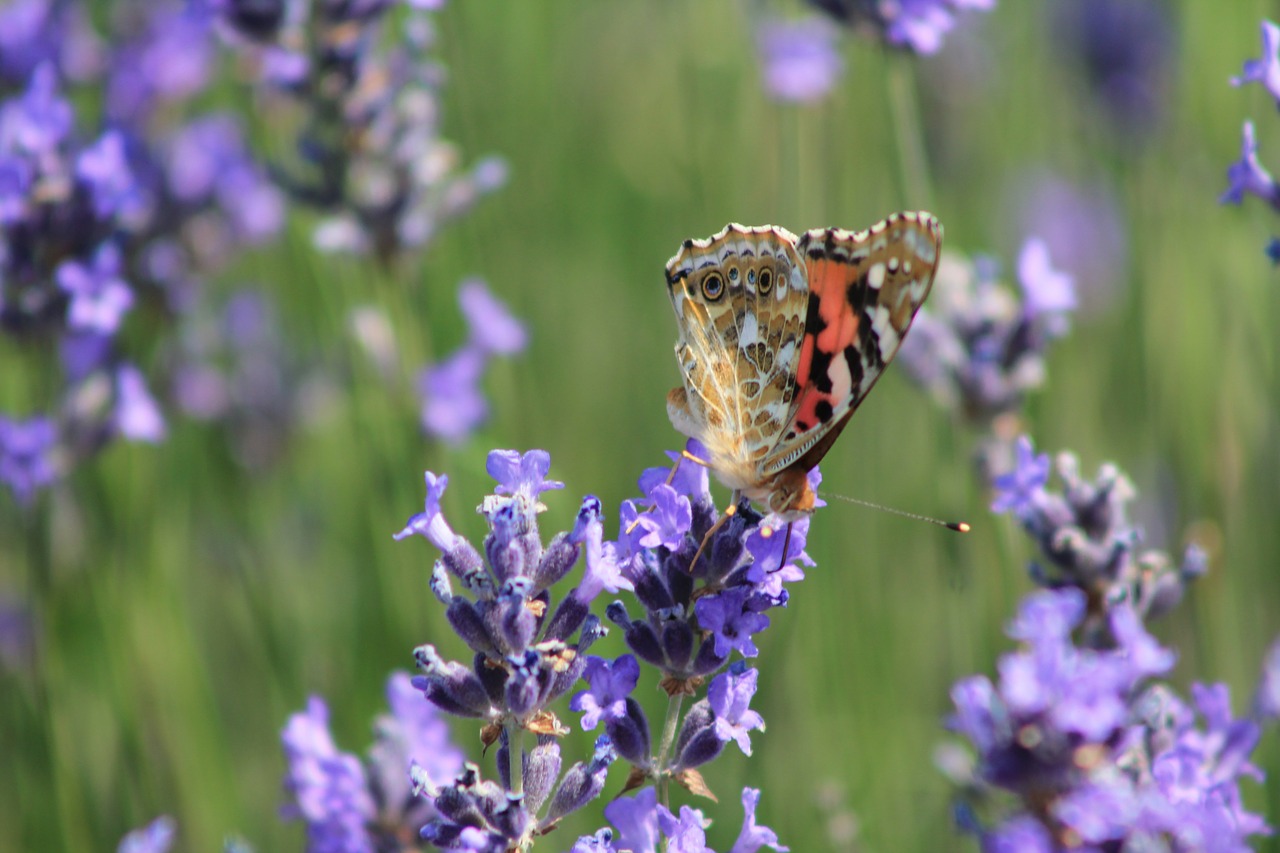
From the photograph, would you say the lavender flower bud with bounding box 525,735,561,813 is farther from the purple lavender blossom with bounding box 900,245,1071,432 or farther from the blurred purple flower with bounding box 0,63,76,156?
the blurred purple flower with bounding box 0,63,76,156

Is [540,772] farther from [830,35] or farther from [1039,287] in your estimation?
[830,35]

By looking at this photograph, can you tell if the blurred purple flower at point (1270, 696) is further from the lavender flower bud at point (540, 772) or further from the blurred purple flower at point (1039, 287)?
the lavender flower bud at point (540, 772)

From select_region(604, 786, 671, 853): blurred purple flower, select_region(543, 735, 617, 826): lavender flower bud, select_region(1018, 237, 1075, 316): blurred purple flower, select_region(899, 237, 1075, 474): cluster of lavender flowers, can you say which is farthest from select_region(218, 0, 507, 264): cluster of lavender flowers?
select_region(604, 786, 671, 853): blurred purple flower

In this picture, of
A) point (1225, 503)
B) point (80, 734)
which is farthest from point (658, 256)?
point (80, 734)

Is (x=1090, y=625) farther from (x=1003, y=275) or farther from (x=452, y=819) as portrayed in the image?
(x=1003, y=275)

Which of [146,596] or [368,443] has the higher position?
[368,443]

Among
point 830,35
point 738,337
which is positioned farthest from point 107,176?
point 830,35
